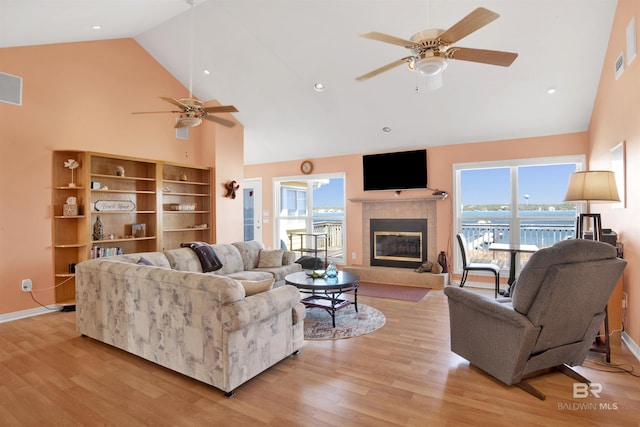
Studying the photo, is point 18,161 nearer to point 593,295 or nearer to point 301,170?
point 301,170

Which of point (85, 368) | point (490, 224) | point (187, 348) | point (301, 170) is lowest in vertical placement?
point (85, 368)

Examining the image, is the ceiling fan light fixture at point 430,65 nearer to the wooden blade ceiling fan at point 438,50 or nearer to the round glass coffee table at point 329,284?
the wooden blade ceiling fan at point 438,50

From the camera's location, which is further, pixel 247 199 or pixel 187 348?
pixel 247 199

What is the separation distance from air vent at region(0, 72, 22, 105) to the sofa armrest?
4.28 meters

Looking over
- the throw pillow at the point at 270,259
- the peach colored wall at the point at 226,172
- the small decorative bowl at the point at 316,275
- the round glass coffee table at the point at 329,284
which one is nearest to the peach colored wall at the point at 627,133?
the round glass coffee table at the point at 329,284

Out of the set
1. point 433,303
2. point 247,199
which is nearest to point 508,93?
point 433,303

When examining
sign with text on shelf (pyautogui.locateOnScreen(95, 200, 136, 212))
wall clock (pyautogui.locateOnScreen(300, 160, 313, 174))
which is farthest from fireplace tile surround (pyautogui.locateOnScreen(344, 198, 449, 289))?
sign with text on shelf (pyautogui.locateOnScreen(95, 200, 136, 212))

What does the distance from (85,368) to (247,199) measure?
20.0 ft

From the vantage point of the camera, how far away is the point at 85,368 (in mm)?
2904

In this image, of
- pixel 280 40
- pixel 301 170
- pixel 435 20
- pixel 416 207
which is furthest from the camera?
pixel 301 170

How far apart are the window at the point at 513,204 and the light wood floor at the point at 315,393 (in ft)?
8.89

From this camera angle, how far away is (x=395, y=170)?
21.5ft

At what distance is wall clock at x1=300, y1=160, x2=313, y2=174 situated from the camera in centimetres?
760

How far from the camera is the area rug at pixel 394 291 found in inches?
207
